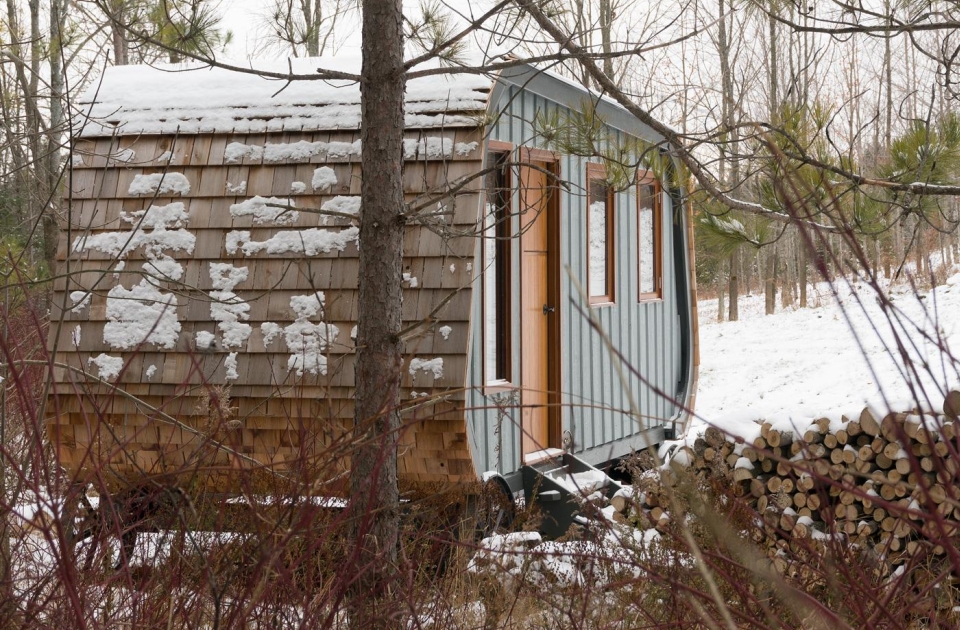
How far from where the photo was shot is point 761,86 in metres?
24.6

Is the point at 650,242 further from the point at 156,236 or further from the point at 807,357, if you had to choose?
the point at 807,357

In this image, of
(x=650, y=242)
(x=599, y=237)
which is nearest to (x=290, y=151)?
(x=599, y=237)

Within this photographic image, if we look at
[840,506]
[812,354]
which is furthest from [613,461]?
[812,354]

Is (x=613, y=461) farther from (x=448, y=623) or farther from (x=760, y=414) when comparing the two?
(x=448, y=623)

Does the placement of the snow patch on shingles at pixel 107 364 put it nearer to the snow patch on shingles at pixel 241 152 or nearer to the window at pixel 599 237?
the snow patch on shingles at pixel 241 152

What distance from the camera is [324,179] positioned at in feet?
18.7

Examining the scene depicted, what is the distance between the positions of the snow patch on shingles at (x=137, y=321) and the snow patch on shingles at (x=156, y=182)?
Answer: 57cm

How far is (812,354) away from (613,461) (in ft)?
31.0

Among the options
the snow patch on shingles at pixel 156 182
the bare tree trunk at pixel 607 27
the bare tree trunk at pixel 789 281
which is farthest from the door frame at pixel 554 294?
the bare tree trunk at pixel 789 281

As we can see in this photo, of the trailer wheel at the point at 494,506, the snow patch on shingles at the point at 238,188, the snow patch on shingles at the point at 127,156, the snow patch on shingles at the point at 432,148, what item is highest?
the snow patch on shingles at the point at 127,156

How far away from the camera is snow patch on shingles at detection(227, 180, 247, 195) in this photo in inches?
229

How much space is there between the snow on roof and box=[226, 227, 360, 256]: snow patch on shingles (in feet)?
2.19

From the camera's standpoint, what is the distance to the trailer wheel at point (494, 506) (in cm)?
570

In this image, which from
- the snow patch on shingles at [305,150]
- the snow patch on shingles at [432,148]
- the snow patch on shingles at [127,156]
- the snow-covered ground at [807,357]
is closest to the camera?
the snow patch on shingles at [432,148]
